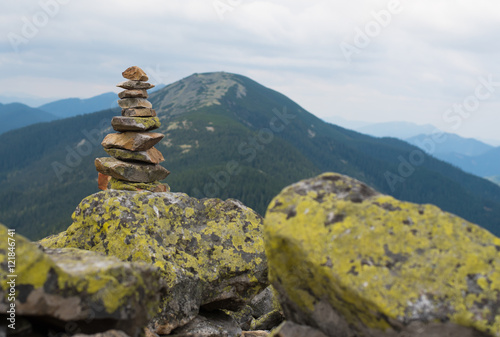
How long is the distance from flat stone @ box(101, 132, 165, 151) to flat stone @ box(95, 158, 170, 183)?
142 cm

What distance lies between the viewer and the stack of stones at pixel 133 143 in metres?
33.6

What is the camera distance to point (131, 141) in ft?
110

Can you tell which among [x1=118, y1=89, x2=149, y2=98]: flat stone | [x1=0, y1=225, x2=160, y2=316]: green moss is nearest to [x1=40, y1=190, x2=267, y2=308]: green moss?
[x1=0, y1=225, x2=160, y2=316]: green moss

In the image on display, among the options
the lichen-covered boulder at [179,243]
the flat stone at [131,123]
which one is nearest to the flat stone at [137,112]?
the flat stone at [131,123]

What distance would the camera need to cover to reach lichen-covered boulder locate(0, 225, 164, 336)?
6.89 m

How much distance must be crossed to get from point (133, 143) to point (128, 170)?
2.38 meters

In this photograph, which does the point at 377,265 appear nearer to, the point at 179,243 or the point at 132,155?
the point at 179,243

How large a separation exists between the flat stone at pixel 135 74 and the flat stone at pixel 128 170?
744 centimetres

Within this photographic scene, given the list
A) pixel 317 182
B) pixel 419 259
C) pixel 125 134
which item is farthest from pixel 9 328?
pixel 125 134

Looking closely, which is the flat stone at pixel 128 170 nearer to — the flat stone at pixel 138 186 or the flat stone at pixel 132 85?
the flat stone at pixel 138 186

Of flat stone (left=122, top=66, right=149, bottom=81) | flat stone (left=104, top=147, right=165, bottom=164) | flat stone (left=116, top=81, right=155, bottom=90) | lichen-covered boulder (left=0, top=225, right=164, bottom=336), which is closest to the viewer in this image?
lichen-covered boulder (left=0, top=225, right=164, bottom=336)

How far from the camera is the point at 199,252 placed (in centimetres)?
1408

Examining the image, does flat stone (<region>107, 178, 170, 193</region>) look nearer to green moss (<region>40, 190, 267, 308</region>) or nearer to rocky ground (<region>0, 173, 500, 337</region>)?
green moss (<region>40, 190, 267, 308</region>)

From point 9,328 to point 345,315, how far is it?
626cm
